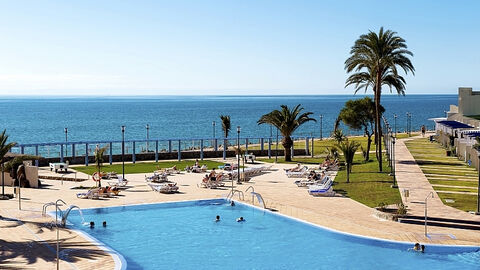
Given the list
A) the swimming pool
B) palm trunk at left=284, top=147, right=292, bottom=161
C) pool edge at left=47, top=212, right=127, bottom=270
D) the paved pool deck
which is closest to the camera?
pool edge at left=47, top=212, right=127, bottom=270

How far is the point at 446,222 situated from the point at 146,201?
45.3 feet

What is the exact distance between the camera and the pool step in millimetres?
21000

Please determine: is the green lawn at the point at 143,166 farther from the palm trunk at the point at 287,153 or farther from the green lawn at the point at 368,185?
the green lawn at the point at 368,185

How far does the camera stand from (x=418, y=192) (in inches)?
1073

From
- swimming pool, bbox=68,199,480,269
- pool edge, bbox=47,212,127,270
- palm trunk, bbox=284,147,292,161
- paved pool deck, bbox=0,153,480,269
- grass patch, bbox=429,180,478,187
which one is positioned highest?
palm trunk, bbox=284,147,292,161

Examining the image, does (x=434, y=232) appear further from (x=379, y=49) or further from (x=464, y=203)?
(x=379, y=49)

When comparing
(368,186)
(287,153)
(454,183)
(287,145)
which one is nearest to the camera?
(368,186)

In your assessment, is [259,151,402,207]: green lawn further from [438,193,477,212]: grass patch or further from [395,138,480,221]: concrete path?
[438,193,477,212]: grass patch

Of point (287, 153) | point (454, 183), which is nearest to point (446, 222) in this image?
point (454, 183)

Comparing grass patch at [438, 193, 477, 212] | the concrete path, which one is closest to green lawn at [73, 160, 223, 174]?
the concrete path

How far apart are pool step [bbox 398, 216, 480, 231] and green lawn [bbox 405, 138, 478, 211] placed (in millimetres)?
2352

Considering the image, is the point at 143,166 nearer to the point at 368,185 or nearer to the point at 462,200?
the point at 368,185

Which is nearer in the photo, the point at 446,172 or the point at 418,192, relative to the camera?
the point at 418,192

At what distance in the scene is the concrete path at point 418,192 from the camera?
22.5 metres
